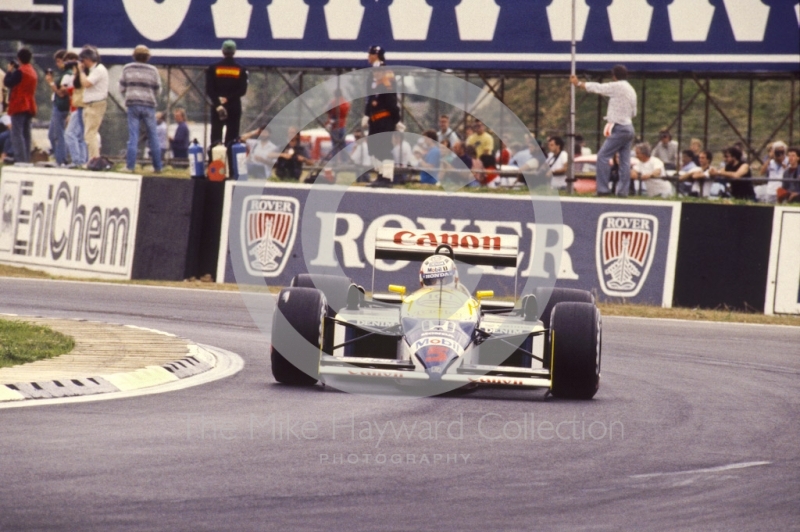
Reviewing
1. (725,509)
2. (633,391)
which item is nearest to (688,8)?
(633,391)

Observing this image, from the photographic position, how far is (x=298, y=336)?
972 cm

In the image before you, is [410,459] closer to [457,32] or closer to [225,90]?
[225,90]

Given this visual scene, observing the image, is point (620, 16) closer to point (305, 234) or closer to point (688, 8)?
point (688, 8)

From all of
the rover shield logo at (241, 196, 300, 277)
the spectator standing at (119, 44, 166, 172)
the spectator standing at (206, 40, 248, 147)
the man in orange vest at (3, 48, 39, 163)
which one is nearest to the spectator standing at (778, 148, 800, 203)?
the rover shield logo at (241, 196, 300, 277)

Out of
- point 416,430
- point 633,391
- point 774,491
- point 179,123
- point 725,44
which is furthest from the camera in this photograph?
point 179,123

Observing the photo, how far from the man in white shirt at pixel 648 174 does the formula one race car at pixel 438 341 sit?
9115 millimetres

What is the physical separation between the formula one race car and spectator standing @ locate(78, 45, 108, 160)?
1009 centimetres

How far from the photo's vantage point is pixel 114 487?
6062mm

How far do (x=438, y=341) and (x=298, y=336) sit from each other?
1.09 m

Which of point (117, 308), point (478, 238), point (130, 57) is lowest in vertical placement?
point (117, 308)

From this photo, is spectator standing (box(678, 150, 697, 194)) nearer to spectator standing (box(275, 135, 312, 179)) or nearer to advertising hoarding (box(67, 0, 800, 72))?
advertising hoarding (box(67, 0, 800, 72))

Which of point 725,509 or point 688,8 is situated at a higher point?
point 688,8

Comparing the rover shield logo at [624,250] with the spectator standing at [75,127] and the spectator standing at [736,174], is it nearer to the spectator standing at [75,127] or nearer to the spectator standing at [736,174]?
the spectator standing at [736,174]

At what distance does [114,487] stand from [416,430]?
2.38m
